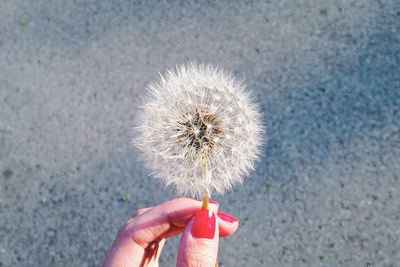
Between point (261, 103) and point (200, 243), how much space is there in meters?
1.79

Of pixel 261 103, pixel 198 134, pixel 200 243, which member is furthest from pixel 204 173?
pixel 261 103

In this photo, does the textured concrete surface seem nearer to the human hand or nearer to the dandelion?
the human hand

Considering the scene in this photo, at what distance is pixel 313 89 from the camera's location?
146 inches

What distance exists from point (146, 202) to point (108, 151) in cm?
50

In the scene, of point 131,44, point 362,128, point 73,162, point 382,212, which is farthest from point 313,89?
point 73,162

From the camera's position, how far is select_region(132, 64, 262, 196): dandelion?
88.8 inches

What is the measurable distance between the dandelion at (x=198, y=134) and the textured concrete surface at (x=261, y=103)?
118 cm

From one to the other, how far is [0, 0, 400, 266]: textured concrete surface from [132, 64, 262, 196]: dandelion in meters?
1.18

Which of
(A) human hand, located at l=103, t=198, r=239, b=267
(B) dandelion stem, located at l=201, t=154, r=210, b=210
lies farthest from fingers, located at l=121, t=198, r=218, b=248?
(B) dandelion stem, located at l=201, t=154, r=210, b=210

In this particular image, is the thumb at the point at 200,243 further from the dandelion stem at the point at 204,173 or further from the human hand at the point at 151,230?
the human hand at the point at 151,230

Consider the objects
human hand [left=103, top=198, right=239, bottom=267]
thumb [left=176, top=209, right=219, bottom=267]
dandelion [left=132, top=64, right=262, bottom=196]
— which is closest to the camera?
thumb [left=176, top=209, right=219, bottom=267]

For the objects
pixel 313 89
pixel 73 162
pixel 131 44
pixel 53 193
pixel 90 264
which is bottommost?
pixel 90 264

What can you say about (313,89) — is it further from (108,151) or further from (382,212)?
(108,151)

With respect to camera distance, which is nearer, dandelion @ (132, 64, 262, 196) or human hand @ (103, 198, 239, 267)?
dandelion @ (132, 64, 262, 196)
